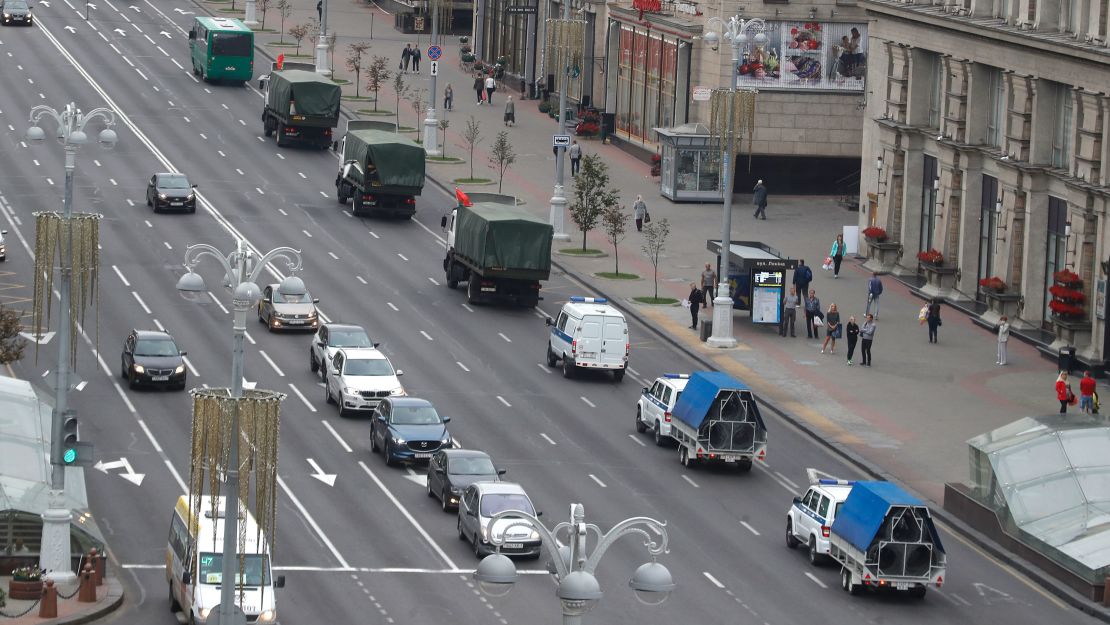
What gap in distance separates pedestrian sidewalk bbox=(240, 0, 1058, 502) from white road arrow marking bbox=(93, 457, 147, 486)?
56.8ft

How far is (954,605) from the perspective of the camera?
45.2 m

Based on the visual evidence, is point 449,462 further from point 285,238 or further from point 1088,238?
point 285,238

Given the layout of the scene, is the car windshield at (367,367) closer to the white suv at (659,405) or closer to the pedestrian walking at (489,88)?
the white suv at (659,405)

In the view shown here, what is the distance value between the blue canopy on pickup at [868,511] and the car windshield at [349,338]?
64.3 feet

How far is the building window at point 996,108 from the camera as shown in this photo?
74188 mm

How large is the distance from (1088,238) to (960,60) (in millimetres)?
11744

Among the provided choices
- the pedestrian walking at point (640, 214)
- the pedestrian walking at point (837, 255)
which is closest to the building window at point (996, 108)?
the pedestrian walking at point (837, 255)

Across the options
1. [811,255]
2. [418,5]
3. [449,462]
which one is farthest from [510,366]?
[418,5]

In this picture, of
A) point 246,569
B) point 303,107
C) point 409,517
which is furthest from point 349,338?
point 303,107

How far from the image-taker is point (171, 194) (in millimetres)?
83250

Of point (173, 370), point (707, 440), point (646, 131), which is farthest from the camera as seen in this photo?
point (646, 131)

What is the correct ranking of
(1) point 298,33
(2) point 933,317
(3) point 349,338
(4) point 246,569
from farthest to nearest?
1. (1) point 298,33
2. (2) point 933,317
3. (3) point 349,338
4. (4) point 246,569

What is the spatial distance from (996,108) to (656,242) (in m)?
14.4

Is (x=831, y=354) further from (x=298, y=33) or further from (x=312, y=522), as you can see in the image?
(x=298, y=33)
